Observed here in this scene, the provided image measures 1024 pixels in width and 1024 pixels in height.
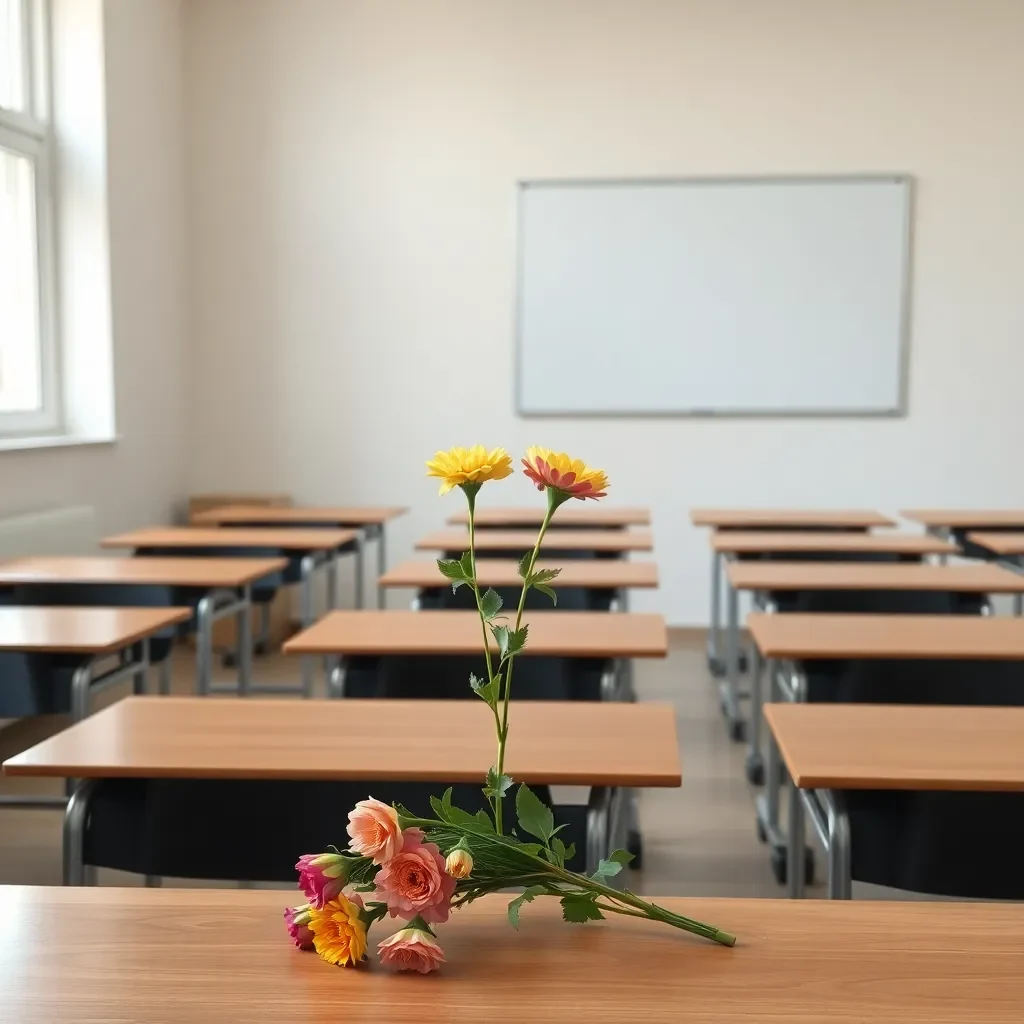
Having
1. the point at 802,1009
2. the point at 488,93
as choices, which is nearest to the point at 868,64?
the point at 488,93

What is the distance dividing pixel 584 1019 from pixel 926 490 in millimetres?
6073

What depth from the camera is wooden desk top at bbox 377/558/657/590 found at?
3246mm

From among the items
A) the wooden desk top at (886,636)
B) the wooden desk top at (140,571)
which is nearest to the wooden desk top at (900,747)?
the wooden desk top at (886,636)

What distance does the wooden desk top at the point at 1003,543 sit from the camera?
4.17 metres

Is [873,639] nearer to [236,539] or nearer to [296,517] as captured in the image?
[236,539]

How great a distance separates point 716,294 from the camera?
21.3 feet

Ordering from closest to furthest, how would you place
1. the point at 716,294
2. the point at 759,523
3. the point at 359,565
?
the point at 759,523 → the point at 359,565 → the point at 716,294

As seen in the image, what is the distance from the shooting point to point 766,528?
5359mm

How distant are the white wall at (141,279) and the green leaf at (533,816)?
453 centimetres

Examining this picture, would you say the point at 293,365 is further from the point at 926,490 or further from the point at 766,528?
the point at 926,490

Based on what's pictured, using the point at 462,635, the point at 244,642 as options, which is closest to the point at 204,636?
the point at 244,642

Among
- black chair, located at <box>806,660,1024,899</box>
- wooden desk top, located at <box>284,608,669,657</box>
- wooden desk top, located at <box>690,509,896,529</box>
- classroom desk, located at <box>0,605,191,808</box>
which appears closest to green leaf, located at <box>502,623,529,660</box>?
black chair, located at <box>806,660,1024,899</box>

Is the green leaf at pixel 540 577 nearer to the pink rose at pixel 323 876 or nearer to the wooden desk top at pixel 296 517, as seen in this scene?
the pink rose at pixel 323 876

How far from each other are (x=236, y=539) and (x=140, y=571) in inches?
34.3
